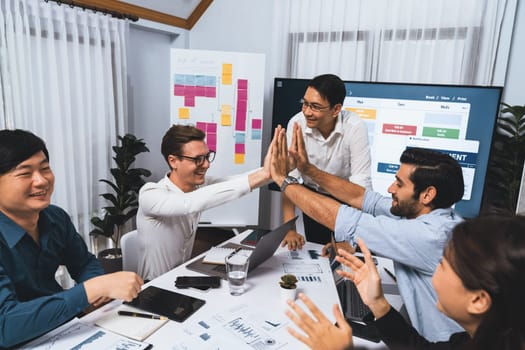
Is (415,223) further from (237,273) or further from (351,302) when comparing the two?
(237,273)

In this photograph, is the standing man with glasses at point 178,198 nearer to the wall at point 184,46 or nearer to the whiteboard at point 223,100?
the whiteboard at point 223,100

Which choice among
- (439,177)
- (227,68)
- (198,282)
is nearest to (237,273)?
(198,282)

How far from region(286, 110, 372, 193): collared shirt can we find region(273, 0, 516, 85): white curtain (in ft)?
3.71

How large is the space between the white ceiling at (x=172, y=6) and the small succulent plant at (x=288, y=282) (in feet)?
10.1

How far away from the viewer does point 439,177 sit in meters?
1.45

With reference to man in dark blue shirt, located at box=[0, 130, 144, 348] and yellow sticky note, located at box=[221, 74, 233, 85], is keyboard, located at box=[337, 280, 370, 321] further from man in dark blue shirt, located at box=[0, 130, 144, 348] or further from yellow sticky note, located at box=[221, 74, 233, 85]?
yellow sticky note, located at box=[221, 74, 233, 85]

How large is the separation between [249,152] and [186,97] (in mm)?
775

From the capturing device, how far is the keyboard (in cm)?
141

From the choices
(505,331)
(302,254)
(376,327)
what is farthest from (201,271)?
(505,331)

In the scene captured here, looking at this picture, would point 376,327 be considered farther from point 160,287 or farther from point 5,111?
point 5,111

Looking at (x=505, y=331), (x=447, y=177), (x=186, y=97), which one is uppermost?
(x=186, y=97)

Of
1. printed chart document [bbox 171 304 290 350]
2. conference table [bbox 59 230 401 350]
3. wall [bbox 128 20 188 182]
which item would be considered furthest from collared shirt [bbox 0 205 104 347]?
wall [bbox 128 20 188 182]

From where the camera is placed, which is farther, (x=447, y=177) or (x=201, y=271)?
(x=201, y=271)

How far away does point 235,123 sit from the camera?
11.7 ft
